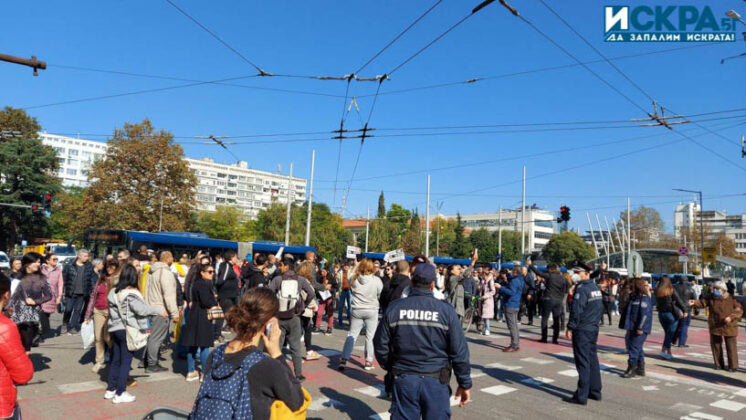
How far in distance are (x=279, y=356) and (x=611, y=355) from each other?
10.0 m

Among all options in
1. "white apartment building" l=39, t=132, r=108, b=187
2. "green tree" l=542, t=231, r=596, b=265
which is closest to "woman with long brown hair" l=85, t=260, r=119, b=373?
"green tree" l=542, t=231, r=596, b=265

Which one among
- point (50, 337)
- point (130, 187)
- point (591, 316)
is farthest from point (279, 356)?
point (130, 187)

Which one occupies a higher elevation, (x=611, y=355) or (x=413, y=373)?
(x=413, y=373)

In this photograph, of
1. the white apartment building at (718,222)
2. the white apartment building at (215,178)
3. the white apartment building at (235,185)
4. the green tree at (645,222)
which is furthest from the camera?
the white apartment building at (718,222)

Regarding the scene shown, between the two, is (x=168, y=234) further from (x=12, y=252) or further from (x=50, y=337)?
(x=12, y=252)

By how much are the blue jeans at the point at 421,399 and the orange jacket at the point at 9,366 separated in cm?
243

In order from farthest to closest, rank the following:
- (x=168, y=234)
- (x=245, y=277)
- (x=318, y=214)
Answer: (x=318, y=214) → (x=168, y=234) → (x=245, y=277)

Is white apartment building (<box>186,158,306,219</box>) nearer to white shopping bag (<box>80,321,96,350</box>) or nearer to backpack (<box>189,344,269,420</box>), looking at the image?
white shopping bag (<box>80,321,96,350</box>)

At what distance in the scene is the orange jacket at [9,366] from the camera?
3127 mm

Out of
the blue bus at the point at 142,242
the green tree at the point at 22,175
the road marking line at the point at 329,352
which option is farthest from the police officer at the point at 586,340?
the green tree at the point at 22,175

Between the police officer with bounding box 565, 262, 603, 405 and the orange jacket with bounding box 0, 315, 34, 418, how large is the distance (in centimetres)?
615

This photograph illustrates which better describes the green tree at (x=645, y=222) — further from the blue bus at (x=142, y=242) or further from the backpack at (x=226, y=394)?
the backpack at (x=226, y=394)

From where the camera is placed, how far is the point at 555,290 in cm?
1206

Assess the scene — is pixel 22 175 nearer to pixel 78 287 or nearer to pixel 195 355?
pixel 78 287
